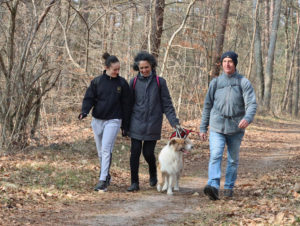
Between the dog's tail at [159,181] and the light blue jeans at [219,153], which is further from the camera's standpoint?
the dog's tail at [159,181]

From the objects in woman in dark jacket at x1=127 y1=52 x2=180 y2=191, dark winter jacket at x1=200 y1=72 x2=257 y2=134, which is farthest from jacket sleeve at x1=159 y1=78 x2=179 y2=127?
dark winter jacket at x1=200 y1=72 x2=257 y2=134

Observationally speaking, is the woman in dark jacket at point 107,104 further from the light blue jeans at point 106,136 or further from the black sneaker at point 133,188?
the black sneaker at point 133,188

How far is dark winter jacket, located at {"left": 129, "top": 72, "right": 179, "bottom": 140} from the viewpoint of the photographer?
6633 millimetres

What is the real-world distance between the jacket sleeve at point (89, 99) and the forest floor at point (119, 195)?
1377 millimetres

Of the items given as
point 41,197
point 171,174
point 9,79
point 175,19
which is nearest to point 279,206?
point 171,174

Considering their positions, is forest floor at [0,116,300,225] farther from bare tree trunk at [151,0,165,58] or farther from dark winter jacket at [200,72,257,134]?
bare tree trunk at [151,0,165,58]

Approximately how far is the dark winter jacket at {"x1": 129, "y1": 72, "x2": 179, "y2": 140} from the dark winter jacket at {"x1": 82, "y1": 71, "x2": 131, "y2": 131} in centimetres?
17

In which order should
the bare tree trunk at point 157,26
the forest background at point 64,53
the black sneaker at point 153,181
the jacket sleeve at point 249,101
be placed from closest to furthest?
the jacket sleeve at point 249,101
the black sneaker at point 153,181
the forest background at point 64,53
the bare tree trunk at point 157,26

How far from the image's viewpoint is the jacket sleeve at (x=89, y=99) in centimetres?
658

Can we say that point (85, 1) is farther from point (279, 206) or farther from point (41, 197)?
point (279, 206)

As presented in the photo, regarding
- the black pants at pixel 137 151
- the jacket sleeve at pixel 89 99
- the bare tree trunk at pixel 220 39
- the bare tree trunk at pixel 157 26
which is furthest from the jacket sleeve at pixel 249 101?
the bare tree trunk at pixel 220 39

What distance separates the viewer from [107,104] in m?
6.63

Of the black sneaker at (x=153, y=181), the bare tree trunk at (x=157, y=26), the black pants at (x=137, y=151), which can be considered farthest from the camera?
the bare tree trunk at (x=157, y=26)

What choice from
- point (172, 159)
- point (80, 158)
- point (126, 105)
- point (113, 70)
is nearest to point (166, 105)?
point (126, 105)
